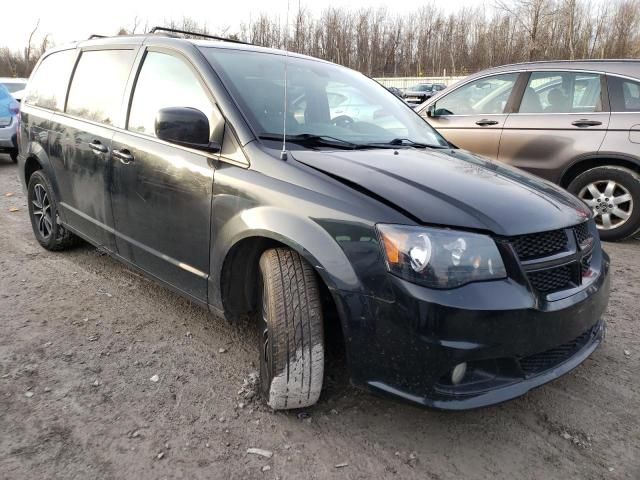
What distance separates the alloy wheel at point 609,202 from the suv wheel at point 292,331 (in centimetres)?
372

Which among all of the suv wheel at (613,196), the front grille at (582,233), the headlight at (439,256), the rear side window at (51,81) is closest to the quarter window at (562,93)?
the suv wheel at (613,196)

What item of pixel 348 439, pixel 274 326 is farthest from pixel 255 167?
pixel 348 439

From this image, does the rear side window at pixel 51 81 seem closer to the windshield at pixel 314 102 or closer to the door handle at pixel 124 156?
the door handle at pixel 124 156

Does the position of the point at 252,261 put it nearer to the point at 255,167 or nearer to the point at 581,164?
the point at 255,167

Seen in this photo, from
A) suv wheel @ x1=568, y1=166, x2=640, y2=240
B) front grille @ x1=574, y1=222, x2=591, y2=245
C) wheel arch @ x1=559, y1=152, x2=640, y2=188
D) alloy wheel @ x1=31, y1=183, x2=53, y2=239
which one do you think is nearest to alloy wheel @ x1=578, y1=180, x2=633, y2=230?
suv wheel @ x1=568, y1=166, x2=640, y2=240

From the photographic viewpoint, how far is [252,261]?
98.4 inches

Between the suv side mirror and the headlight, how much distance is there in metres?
1.08

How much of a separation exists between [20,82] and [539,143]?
49.8 feet

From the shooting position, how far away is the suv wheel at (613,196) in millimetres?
4719

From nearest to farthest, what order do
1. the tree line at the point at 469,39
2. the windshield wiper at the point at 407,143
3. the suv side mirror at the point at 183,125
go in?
1. the suv side mirror at the point at 183,125
2. the windshield wiper at the point at 407,143
3. the tree line at the point at 469,39

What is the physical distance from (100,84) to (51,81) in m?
1.04

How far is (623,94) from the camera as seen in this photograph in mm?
4789

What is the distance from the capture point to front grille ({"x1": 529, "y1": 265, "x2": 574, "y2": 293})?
196cm

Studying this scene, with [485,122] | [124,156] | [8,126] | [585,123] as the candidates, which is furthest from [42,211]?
[8,126]
